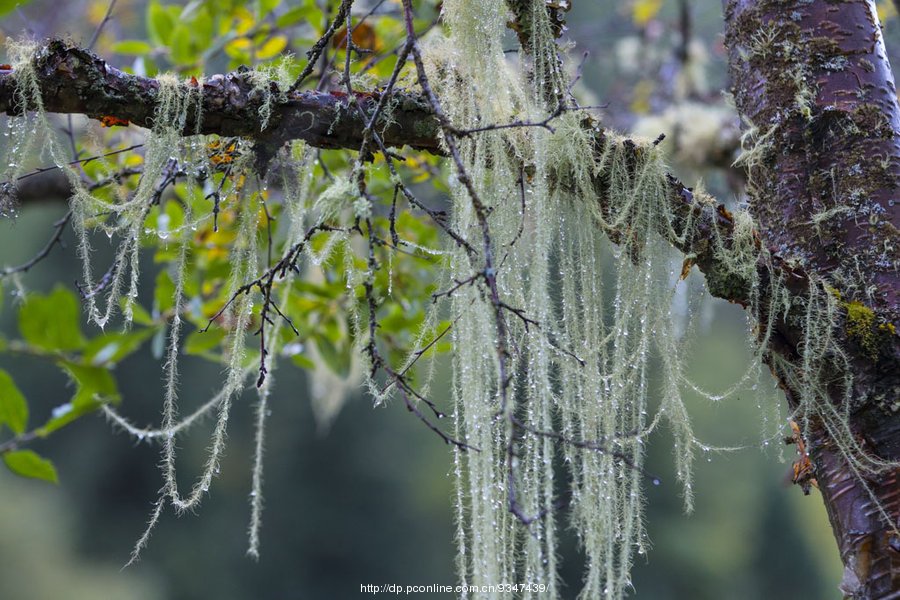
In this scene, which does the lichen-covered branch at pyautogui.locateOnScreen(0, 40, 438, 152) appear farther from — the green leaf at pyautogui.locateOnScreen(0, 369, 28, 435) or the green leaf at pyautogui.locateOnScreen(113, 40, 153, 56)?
the green leaf at pyautogui.locateOnScreen(113, 40, 153, 56)

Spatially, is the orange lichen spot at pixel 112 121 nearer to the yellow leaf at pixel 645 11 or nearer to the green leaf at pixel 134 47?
the green leaf at pixel 134 47

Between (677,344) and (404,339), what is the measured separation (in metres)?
0.83

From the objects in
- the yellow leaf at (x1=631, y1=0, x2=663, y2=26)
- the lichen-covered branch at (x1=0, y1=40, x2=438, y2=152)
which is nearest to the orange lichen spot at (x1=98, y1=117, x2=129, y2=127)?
the lichen-covered branch at (x1=0, y1=40, x2=438, y2=152)

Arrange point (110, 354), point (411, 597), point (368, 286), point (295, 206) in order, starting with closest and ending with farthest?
point (368, 286)
point (295, 206)
point (110, 354)
point (411, 597)

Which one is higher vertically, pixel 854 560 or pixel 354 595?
pixel 354 595

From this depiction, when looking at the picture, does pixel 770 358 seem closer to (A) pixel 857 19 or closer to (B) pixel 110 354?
(A) pixel 857 19

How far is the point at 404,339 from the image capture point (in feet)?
5.35

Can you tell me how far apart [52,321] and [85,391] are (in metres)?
0.13

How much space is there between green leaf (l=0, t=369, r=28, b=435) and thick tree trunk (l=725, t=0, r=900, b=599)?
110cm

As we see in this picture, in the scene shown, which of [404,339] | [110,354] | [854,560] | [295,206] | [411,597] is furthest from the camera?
[411,597]

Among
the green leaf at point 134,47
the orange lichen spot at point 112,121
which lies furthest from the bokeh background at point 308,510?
the orange lichen spot at point 112,121

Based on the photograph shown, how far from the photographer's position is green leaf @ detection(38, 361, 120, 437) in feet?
3.95

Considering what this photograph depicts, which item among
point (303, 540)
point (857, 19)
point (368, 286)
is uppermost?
point (303, 540)

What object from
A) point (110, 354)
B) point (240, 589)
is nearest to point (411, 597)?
point (240, 589)
